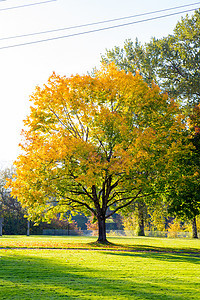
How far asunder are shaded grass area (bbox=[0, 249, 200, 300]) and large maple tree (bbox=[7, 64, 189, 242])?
9.63 meters

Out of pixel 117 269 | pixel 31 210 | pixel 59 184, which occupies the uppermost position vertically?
pixel 59 184

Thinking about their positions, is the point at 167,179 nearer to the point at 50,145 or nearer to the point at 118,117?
the point at 118,117

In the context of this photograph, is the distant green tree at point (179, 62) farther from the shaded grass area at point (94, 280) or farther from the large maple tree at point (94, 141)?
the shaded grass area at point (94, 280)

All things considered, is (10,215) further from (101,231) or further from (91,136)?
(91,136)

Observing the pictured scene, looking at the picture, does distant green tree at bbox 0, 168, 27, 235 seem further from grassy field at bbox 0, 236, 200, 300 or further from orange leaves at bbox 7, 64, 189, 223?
grassy field at bbox 0, 236, 200, 300

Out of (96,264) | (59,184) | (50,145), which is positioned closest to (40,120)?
(50,145)

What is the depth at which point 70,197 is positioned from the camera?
27203 mm

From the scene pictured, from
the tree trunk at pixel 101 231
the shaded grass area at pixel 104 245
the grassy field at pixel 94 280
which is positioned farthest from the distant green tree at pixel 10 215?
the grassy field at pixel 94 280

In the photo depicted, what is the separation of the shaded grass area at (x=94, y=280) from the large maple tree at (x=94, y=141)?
9.63 m

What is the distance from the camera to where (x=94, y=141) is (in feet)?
83.5

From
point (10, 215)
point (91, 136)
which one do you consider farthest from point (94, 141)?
point (10, 215)

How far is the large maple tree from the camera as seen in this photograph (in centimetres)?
2162

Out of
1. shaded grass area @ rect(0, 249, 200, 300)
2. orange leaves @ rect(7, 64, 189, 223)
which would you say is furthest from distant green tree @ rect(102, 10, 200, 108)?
shaded grass area @ rect(0, 249, 200, 300)

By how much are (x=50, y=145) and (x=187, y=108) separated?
1613 cm
